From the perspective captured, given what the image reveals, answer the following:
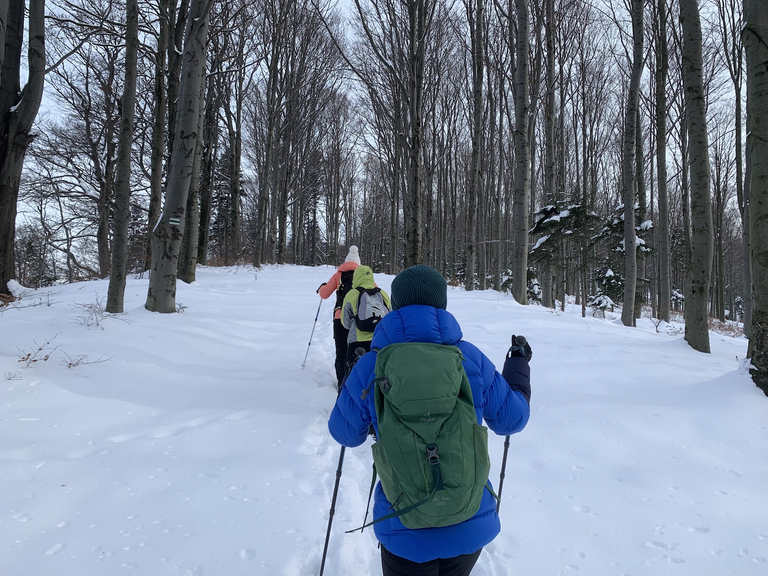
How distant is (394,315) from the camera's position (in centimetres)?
164

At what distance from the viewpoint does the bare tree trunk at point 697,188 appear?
5477 mm

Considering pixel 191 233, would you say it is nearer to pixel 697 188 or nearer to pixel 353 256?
pixel 353 256

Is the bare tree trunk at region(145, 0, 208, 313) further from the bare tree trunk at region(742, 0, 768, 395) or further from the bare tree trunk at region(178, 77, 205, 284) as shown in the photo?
the bare tree trunk at region(742, 0, 768, 395)

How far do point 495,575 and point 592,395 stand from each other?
2448 mm

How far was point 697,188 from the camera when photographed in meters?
5.54

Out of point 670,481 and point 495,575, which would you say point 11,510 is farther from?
point 670,481

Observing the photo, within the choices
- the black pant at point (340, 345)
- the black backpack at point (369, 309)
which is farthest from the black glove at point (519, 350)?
the black pant at point (340, 345)

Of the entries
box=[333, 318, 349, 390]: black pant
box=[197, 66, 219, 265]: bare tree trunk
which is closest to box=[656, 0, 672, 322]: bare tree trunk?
box=[333, 318, 349, 390]: black pant

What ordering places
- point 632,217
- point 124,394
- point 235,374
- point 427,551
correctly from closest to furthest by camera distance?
point 427,551 < point 124,394 < point 235,374 < point 632,217

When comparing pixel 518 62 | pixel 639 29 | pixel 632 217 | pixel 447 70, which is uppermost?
pixel 447 70

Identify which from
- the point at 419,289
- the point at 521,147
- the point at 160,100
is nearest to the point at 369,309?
the point at 419,289

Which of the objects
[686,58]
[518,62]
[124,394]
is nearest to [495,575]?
[124,394]

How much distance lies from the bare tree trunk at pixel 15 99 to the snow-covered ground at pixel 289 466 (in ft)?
10.4

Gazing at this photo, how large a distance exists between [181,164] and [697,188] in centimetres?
796
